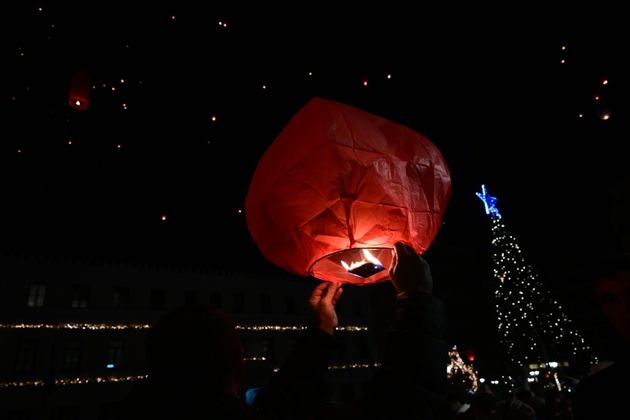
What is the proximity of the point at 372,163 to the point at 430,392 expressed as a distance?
1015 mm

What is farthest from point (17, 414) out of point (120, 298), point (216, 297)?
point (216, 297)

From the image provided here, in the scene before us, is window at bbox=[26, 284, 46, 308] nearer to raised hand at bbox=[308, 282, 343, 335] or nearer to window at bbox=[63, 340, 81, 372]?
window at bbox=[63, 340, 81, 372]

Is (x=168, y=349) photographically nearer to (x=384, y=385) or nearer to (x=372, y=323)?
(x=384, y=385)

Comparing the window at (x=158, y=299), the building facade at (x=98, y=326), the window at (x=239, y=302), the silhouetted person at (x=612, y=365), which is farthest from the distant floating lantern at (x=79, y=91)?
the window at (x=239, y=302)

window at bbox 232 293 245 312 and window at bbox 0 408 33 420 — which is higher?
window at bbox 232 293 245 312

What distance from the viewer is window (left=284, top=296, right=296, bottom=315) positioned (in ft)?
96.5

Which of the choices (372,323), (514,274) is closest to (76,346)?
(372,323)

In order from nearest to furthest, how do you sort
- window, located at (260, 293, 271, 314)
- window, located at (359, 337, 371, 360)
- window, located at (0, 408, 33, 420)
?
1. window, located at (0, 408, 33, 420)
2. window, located at (260, 293, 271, 314)
3. window, located at (359, 337, 371, 360)

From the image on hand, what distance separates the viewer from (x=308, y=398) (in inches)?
55.2

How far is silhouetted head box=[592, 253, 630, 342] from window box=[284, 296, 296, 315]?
28541mm

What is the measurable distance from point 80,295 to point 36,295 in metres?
2.14

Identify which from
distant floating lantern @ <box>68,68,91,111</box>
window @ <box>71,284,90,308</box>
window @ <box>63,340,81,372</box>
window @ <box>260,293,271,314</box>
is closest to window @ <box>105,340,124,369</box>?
window @ <box>63,340,81,372</box>

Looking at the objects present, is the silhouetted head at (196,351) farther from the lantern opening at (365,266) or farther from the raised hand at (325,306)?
the lantern opening at (365,266)

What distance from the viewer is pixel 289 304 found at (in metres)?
29.7
